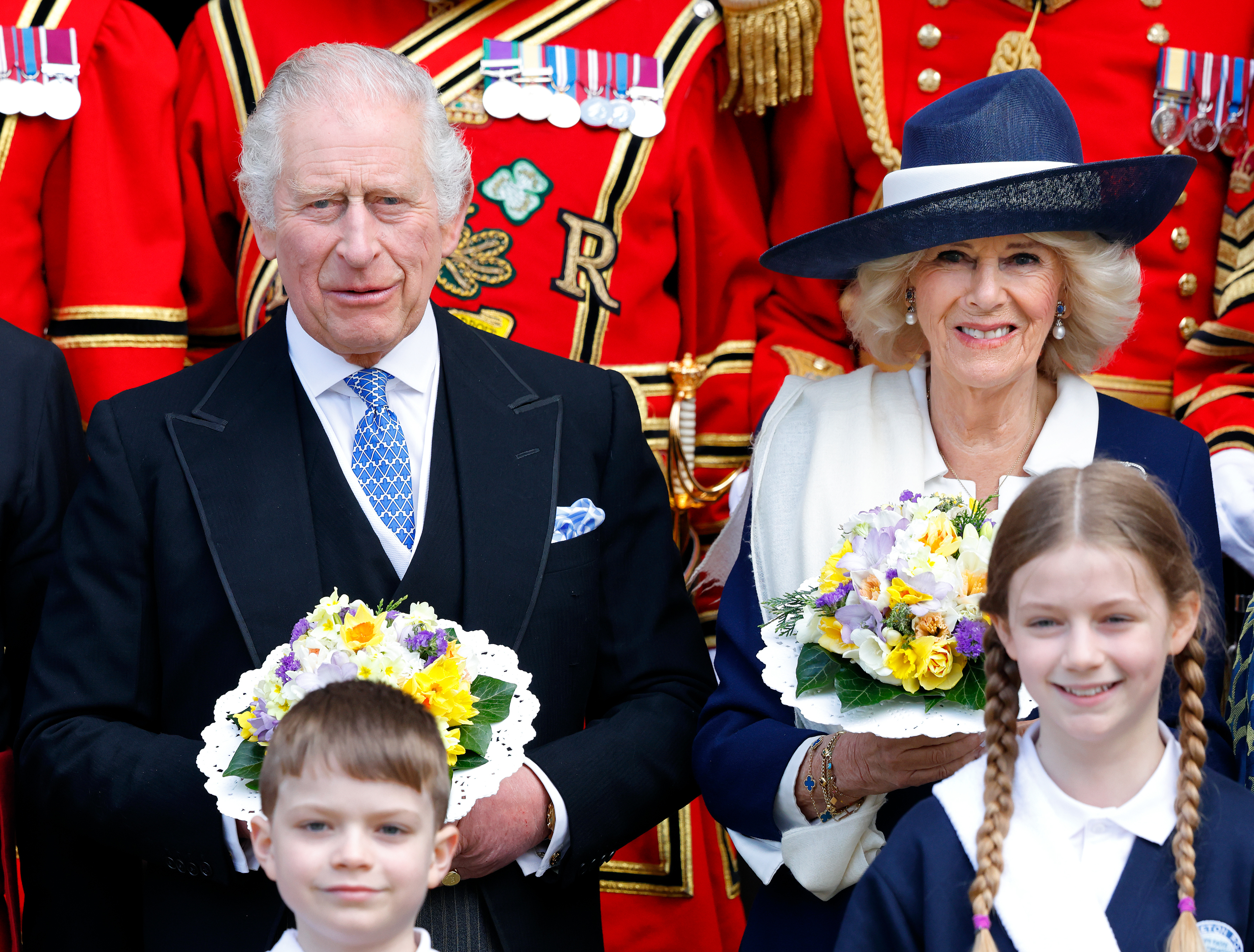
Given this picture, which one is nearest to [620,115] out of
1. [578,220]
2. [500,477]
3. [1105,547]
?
[578,220]

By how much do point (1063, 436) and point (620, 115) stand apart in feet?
4.04

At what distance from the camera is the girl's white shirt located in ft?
6.25

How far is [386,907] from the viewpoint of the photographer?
5.98 feet

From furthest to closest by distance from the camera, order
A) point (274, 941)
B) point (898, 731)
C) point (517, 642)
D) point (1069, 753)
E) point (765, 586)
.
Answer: point (765, 586) → point (517, 642) → point (274, 941) → point (898, 731) → point (1069, 753)

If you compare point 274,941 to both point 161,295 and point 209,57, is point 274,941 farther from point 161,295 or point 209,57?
point 209,57

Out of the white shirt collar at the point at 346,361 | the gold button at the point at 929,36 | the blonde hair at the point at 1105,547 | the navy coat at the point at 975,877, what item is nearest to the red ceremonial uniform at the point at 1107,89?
the gold button at the point at 929,36

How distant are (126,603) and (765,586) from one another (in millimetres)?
1034

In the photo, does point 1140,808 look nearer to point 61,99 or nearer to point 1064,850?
point 1064,850

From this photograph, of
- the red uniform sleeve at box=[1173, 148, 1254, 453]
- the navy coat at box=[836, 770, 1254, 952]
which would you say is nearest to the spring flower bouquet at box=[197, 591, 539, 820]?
the navy coat at box=[836, 770, 1254, 952]

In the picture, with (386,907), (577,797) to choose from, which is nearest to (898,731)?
(577,797)

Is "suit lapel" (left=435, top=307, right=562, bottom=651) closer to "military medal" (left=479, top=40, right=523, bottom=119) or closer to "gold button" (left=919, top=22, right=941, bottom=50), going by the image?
"military medal" (left=479, top=40, right=523, bottom=119)

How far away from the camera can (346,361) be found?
257cm

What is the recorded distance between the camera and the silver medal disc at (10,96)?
3100 mm

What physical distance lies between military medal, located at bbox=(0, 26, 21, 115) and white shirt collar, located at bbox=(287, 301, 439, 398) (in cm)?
90
